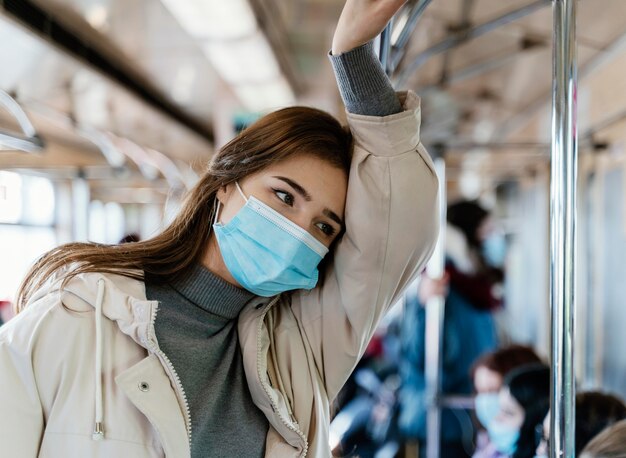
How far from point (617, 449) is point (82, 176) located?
3349mm

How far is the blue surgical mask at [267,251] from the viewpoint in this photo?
1102 mm

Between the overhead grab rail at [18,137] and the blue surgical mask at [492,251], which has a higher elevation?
the overhead grab rail at [18,137]

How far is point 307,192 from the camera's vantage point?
3.55ft

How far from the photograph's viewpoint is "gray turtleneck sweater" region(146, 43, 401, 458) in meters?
0.98

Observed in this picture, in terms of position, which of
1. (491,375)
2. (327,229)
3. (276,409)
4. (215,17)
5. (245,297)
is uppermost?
(215,17)

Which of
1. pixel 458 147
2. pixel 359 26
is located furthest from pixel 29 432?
pixel 458 147

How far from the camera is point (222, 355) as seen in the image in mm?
1141

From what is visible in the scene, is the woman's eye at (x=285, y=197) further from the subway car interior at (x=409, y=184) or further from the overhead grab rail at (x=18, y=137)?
the overhead grab rail at (x=18, y=137)

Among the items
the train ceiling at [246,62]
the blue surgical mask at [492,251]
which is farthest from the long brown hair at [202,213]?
the blue surgical mask at [492,251]

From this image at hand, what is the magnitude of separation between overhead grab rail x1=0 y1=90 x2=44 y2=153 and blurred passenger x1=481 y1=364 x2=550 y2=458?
5.15ft

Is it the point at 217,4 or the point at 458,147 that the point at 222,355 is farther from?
the point at 458,147

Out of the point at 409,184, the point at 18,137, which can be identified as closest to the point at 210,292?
the point at 409,184

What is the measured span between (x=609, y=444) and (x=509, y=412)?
0.60 metres

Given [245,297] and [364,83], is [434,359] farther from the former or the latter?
[364,83]
